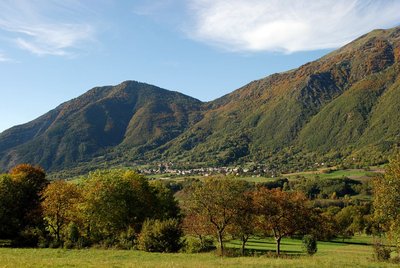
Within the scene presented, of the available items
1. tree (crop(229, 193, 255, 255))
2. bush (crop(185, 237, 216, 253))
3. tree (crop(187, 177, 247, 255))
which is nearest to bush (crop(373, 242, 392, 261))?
tree (crop(229, 193, 255, 255))

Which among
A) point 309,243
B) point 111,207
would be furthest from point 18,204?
point 309,243

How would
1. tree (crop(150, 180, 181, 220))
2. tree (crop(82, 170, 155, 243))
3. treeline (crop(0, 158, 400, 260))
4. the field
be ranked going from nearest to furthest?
the field → treeline (crop(0, 158, 400, 260)) → tree (crop(82, 170, 155, 243)) → tree (crop(150, 180, 181, 220))

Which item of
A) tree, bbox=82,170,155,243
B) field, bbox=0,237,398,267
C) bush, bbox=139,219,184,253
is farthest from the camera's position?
tree, bbox=82,170,155,243

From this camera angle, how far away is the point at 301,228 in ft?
198

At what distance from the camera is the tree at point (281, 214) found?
59.5 meters

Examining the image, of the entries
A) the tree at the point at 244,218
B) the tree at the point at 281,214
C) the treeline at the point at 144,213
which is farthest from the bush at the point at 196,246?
the tree at the point at 281,214

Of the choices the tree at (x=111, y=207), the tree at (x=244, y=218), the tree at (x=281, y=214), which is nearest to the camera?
the tree at (x=244, y=218)

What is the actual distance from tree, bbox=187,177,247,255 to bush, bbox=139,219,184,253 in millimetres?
4290

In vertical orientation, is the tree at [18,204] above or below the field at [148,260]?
above

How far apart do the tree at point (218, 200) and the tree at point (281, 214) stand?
Answer: 491 centimetres

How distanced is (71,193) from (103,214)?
9002 mm

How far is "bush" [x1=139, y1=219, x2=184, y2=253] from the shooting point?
5516 centimetres

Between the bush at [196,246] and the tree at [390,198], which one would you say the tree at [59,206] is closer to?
the bush at [196,246]

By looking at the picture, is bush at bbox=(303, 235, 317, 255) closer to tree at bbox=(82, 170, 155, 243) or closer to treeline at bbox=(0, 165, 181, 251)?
treeline at bbox=(0, 165, 181, 251)
